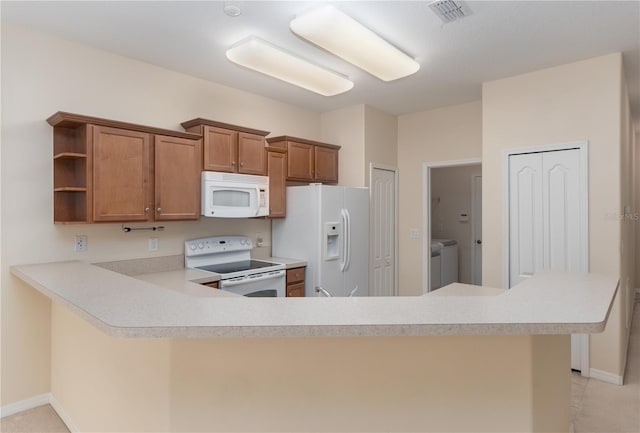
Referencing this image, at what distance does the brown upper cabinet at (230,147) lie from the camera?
335cm

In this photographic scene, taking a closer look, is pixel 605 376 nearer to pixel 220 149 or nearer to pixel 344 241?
pixel 344 241

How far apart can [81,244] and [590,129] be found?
166 inches

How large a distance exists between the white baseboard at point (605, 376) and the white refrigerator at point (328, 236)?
7.10 ft

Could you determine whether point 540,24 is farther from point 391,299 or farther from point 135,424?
point 135,424

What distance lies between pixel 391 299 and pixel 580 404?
226 centimetres

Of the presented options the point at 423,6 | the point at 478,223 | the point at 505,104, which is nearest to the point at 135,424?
the point at 423,6

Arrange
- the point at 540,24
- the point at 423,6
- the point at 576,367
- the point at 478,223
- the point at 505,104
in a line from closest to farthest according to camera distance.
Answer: the point at 423,6 → the point at 540,24 → the point at 576,367 → the point at 505,104 → the point at 478,223

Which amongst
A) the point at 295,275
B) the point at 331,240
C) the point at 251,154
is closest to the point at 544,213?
the point at 331,240

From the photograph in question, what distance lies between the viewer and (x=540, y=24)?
8.56 ft

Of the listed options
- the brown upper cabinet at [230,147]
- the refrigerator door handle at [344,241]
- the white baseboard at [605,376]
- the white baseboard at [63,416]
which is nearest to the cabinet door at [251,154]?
the brown upper cabinet at [230,147]

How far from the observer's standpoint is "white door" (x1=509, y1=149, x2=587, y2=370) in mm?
3260

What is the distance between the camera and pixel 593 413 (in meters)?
2.62

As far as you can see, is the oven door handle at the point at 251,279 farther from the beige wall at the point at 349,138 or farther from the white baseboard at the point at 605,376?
the white baseboard at the point at 605,376

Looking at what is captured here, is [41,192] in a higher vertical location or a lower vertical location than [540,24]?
lower
